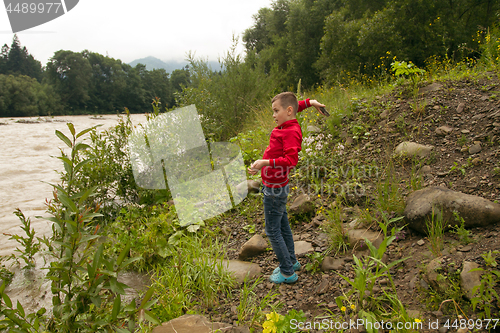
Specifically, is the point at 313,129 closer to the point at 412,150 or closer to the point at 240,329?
the point at 412,150

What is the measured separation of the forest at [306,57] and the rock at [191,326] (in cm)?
306

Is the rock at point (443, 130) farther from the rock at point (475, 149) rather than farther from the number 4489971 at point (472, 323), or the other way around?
the number 4489971 at point (472, 323)

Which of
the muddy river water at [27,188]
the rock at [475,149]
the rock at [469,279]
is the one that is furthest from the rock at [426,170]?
the muddy river water at [27,188]

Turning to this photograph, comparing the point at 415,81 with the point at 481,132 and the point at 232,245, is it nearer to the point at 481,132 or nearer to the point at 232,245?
the point at 481,132

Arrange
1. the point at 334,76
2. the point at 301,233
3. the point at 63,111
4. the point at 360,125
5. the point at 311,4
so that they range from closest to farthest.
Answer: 1. the point at 301,233
2. the point at 360,125
3. the point at 334,76
4. the point at 311,4
5. the point at 63,111

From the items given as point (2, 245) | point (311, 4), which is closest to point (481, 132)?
point (2, 245)

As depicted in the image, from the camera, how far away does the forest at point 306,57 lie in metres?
8.59

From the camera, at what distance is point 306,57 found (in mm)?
15523

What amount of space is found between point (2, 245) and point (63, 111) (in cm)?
2245

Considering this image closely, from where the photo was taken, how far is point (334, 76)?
11305mm

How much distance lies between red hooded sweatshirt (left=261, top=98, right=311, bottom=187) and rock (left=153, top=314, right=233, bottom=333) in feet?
3.94

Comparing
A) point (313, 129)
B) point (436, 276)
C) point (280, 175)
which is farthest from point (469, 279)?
point (313, 129)

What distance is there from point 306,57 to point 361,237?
48.9 feet

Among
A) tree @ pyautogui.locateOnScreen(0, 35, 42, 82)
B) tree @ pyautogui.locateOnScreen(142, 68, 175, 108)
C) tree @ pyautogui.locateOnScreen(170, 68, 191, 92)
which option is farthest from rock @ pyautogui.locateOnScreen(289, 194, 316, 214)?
tree @ pyautogui.locateOnScreen(0, 35, 42, 82)
